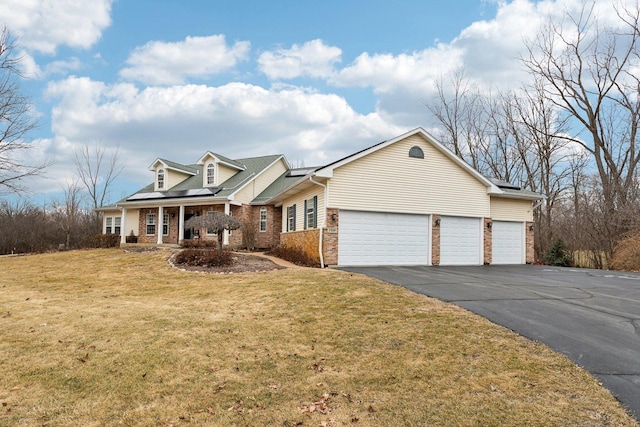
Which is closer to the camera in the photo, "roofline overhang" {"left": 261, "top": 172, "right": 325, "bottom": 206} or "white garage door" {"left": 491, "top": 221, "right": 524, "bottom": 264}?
"roofline overhang" {"left": 261, "top": 172, "right": 325, "bottom": 206}

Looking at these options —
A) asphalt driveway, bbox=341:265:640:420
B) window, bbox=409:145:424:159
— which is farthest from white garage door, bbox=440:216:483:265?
asphalt driveway, bbox=341:265:640:420

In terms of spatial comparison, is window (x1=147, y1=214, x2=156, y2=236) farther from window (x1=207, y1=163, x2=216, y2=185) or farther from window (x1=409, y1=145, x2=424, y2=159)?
window (x1=409, y1=145, x2=424, y2=159)

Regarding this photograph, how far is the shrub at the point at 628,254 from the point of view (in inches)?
728

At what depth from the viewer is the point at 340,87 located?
20094 mm

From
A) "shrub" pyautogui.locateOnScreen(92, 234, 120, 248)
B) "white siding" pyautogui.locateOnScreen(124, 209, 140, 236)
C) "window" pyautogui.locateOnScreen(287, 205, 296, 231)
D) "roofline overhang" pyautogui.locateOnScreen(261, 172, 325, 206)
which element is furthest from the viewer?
"white siding" pyautogui.locateOnScreen(124, 209, 140, 236)

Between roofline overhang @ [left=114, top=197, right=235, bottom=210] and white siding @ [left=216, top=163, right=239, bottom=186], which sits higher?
white siding @ [left=216, top=163, right=239, bottom=186]

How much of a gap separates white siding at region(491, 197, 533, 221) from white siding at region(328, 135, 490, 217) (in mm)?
1285

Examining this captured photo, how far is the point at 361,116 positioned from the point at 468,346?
77.7 ft

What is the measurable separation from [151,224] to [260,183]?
803 centimetres

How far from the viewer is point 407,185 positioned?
15.8 meters

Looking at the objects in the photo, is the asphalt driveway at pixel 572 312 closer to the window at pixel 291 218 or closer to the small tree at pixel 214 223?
the small tree at pixel 214 223

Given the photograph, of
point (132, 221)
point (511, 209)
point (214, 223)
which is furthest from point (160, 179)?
point (511, 209)

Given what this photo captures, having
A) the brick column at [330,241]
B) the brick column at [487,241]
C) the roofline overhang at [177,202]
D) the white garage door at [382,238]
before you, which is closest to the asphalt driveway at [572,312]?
the brick column at [330,241]

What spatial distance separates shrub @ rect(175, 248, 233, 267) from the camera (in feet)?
47.0
